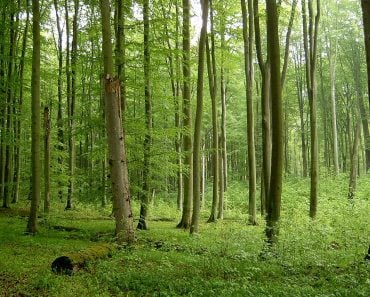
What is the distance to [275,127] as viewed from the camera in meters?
8.43

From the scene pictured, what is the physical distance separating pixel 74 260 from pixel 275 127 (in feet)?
16.5

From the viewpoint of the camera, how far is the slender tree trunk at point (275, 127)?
8.46 m

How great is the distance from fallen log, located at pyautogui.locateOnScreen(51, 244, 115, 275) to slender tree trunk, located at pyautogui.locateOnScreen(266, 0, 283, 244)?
3.91m

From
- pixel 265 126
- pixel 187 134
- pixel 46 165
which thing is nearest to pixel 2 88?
pixel 46 165

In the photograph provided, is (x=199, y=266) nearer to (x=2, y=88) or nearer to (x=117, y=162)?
(x=117, y=162)

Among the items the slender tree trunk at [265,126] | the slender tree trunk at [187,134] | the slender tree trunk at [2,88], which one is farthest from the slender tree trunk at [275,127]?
the slender tree trunk at [2,88]

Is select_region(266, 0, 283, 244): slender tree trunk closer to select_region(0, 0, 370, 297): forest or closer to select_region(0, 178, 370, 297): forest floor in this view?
select_region(0, 0, 370, 297): forest

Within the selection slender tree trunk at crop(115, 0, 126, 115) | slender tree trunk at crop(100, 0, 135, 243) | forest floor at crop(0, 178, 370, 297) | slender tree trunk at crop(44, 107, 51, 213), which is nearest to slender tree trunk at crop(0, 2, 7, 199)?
slender tree trunk at crop(44, 107, 51, 213)

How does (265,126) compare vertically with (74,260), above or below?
above

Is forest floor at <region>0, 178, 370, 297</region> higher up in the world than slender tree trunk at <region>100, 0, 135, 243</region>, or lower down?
lower down

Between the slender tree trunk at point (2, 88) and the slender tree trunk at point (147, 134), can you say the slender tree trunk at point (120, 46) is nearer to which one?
the slender tree trunk at point (147, 134)

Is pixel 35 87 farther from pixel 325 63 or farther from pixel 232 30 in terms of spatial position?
pixel 325 63

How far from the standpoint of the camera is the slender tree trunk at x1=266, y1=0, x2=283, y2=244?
8461 mm

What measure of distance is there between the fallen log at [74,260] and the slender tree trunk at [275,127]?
3.91 metres
